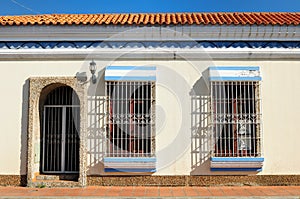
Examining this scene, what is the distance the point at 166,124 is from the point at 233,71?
85.4 inches

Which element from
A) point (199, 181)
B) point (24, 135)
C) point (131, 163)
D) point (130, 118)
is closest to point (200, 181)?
point (199, 181)

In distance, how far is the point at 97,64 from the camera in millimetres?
9891

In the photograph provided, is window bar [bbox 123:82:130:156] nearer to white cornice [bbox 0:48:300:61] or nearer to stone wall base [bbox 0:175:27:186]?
white cornice [bbox 0:48:300:61]

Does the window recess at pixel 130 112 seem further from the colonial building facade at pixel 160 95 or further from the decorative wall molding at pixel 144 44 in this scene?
the decorative wall molding at pixel 144 44

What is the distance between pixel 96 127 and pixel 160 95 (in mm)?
1842

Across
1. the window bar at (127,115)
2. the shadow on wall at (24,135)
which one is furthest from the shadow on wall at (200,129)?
the shadow on wall at (24,135)

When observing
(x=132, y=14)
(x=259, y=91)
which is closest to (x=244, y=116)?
(x=259, y=91)

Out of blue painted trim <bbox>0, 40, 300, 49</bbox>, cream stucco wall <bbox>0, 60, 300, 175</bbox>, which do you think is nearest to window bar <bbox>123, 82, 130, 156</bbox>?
cream stucco wall <bbox>0, 60, 300, 175</bbox>

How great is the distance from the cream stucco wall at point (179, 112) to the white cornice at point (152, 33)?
2.05ft

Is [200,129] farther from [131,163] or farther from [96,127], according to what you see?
[96,127]

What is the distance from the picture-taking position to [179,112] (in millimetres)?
9750

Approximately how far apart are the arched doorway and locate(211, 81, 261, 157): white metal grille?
3.84 metres

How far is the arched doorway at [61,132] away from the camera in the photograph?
34.6 feet

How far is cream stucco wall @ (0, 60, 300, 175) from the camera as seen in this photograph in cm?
964
